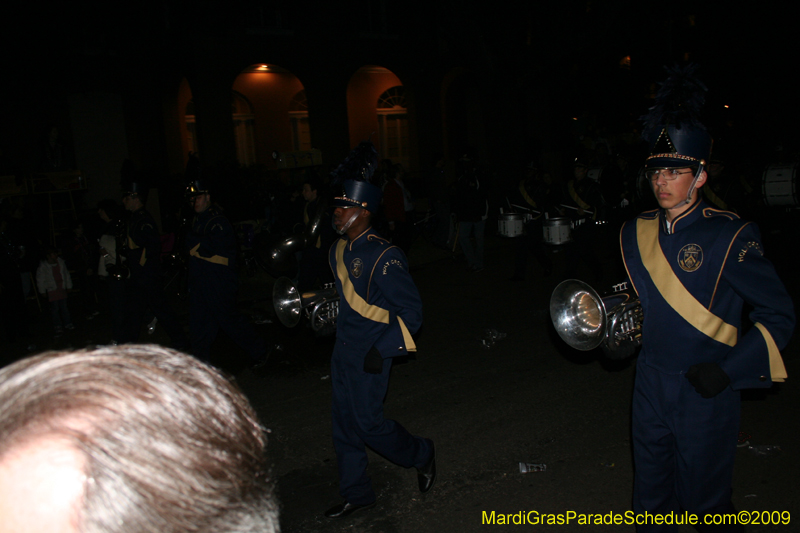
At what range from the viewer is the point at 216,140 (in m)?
19.4

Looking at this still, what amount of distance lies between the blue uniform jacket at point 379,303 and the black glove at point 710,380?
1644 mm

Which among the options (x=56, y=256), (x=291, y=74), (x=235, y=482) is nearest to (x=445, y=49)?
(x=291, y=74)

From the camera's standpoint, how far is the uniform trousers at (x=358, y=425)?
377 cm

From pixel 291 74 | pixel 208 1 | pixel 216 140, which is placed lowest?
pixel 216 140

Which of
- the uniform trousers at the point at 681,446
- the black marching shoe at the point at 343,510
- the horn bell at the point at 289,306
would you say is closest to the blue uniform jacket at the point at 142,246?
the horn bell at the point at 289,306

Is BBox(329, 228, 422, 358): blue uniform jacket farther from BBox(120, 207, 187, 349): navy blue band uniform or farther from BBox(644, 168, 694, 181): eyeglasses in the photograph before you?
BBox(120, 207, 187, 349): navy blue band uniform

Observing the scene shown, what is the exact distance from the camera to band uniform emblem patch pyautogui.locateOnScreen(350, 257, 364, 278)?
12.8 ft

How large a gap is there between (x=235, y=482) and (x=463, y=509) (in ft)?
11.3

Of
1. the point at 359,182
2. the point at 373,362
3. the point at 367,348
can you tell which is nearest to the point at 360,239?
the point at 359,182

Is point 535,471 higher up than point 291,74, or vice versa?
point 291,74

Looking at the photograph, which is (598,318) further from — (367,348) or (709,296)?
(367,348)

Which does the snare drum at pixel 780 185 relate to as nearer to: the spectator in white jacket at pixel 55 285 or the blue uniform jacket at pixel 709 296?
the blue uniform jacket at pixel 709 296

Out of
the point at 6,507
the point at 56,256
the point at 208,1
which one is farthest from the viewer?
the point at 208,1

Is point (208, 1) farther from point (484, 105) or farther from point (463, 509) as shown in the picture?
point (463, 509)
